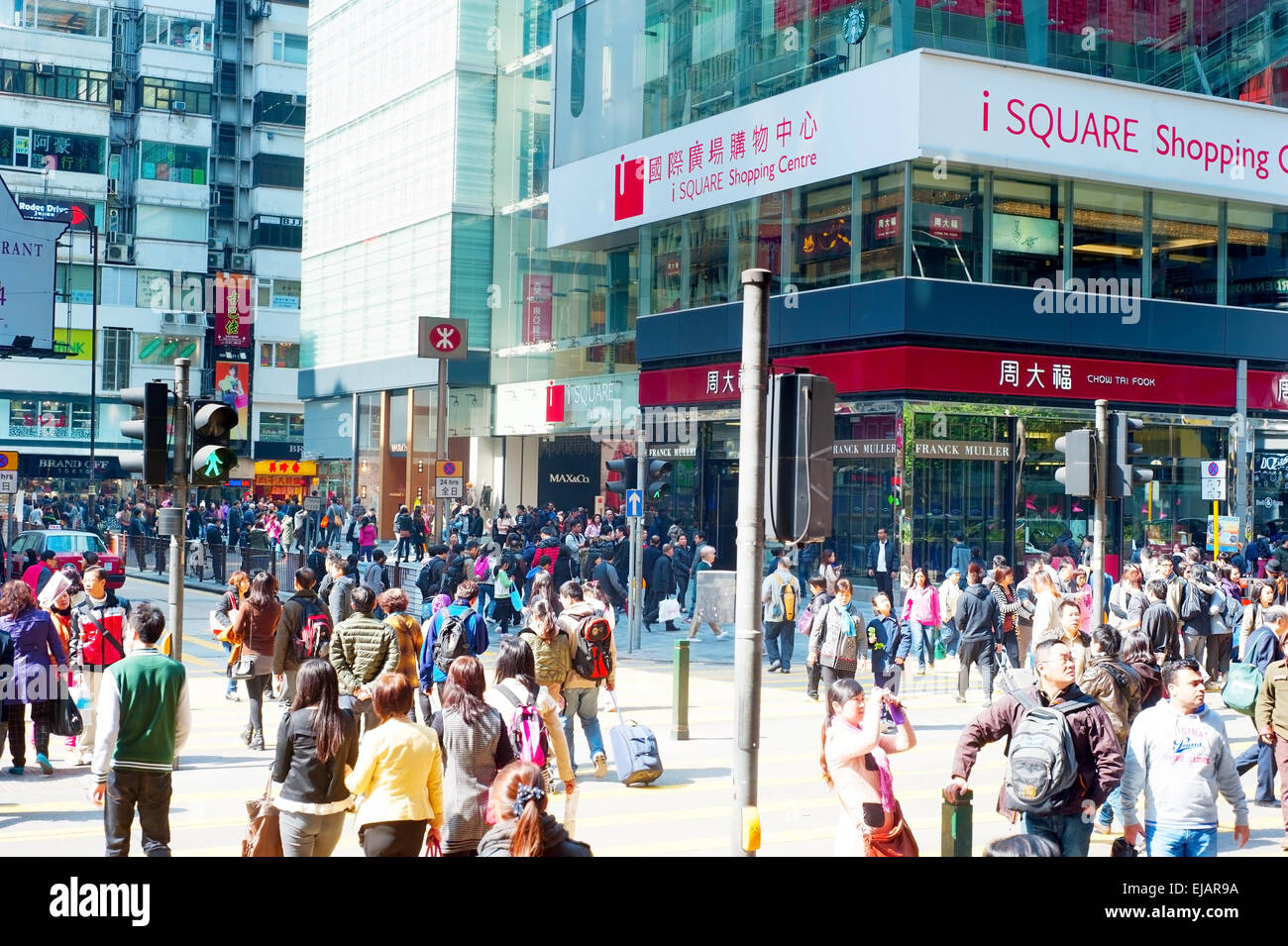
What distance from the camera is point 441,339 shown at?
1414 inches

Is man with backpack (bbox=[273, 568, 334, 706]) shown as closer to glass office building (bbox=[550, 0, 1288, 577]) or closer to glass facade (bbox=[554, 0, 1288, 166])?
glass office building (bbox=[550, 0, 1288, 577])

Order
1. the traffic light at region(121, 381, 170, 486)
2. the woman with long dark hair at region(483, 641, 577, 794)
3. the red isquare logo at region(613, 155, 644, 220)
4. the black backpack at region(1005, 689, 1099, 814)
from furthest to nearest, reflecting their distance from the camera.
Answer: the red isquare logo at region(613, 155, 644, 220)
the traffic light at region(121, 381, 170, 486)
the woman with long dark hair at region(483, 641, 577, 794)
the black backpack at region(1005, 689, 1099, 814)

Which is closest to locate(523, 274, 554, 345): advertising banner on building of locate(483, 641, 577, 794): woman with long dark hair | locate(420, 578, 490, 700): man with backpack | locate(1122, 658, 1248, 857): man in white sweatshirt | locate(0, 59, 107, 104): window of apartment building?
locate(0, 59, 107, 104): window of apartment building

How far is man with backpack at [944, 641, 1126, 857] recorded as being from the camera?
730cm

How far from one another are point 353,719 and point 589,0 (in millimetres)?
38295

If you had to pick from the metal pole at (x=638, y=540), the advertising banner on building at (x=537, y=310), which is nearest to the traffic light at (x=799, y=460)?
the metal pole at (x=638, y=540)

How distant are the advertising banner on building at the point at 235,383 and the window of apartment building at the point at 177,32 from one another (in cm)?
1699

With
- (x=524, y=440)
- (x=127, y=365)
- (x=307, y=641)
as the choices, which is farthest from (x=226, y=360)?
(x=307, y=641)

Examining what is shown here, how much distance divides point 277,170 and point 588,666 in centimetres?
7193

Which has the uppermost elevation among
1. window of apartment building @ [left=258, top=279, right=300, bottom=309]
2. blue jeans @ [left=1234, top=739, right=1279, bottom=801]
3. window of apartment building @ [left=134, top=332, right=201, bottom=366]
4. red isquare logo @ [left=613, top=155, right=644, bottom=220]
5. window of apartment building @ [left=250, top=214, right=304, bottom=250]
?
window of apartment building @ [left=250, top=214, right=304, bottom=250]

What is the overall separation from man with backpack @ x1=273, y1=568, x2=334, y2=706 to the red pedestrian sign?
21607mm

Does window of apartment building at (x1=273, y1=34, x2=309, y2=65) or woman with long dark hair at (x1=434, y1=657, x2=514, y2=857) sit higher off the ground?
window of apartment building at (x1=273, y1=34, x2=309, y2=65)

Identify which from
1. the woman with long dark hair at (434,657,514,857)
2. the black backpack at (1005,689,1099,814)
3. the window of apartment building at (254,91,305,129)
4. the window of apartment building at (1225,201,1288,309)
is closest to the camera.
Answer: the black backpack at (1005,689,1099,814)

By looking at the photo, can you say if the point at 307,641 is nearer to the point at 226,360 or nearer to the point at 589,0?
the point at 589,0
